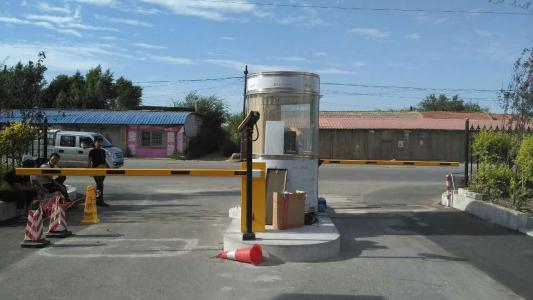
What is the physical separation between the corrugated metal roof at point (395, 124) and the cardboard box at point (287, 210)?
38.8 m

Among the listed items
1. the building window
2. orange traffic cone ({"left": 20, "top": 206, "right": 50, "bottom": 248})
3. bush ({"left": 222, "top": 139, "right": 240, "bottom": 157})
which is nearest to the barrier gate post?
orange traffic cone ({"left": 20, "top": 206, "right": 50, "bottom": 248})

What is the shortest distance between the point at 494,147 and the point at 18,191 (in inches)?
435

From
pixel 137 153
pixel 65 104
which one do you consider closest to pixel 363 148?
pixel 137 153

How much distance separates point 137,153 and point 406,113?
1102 inches

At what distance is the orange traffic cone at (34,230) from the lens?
27.7 feet

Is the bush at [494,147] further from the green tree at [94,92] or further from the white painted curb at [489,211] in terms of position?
the green tree at [94,92]

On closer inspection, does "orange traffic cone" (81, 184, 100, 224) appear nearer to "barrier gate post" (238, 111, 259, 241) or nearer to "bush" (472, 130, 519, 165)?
"barrier gate post" (238, 111, 259, 241)

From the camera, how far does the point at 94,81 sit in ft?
228

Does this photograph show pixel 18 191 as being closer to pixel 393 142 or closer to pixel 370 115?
pixel 393 142

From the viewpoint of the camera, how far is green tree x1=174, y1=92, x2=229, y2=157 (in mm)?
49944

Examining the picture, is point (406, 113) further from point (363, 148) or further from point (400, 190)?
point (400, 190)

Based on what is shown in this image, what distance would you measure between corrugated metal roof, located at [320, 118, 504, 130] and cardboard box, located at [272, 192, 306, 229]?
38.8 meters

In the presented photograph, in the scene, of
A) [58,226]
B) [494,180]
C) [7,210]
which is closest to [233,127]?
[494,180]

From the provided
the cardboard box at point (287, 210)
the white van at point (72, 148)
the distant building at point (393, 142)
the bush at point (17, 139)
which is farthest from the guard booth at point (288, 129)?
the distant building at point (393, 142)
